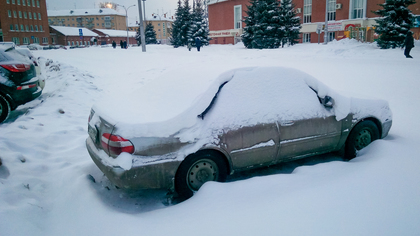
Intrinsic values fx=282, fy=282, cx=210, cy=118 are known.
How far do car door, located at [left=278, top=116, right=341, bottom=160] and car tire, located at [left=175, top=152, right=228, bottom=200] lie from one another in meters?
0.92

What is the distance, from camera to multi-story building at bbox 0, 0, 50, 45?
6450 centimetres

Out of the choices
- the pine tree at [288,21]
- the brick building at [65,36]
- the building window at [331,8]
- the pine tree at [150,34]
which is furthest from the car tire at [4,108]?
the brick building at [65,36]

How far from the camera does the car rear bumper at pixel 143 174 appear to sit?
122 inches

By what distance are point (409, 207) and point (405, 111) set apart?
504 centimetres

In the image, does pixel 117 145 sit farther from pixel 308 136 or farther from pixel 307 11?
pixel 307 11

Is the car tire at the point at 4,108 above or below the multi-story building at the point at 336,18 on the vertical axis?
below

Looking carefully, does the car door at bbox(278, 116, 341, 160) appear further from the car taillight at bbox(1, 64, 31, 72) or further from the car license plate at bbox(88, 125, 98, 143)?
the car taillight at bbox(1, 64, 31, 72)

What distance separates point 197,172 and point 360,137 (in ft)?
9.27

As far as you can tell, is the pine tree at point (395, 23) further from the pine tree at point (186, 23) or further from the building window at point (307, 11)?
the pine tree at point (186, 23)

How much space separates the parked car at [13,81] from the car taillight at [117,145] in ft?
14.4

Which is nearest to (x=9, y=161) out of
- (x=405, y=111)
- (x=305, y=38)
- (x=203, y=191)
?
(x=203, y=191)

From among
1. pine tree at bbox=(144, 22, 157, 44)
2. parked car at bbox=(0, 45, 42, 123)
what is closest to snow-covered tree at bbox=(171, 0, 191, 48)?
pine tree at bbox=(144, 22, 157, 44)

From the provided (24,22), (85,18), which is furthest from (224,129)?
(85,18)

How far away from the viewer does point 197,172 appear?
348 cm
